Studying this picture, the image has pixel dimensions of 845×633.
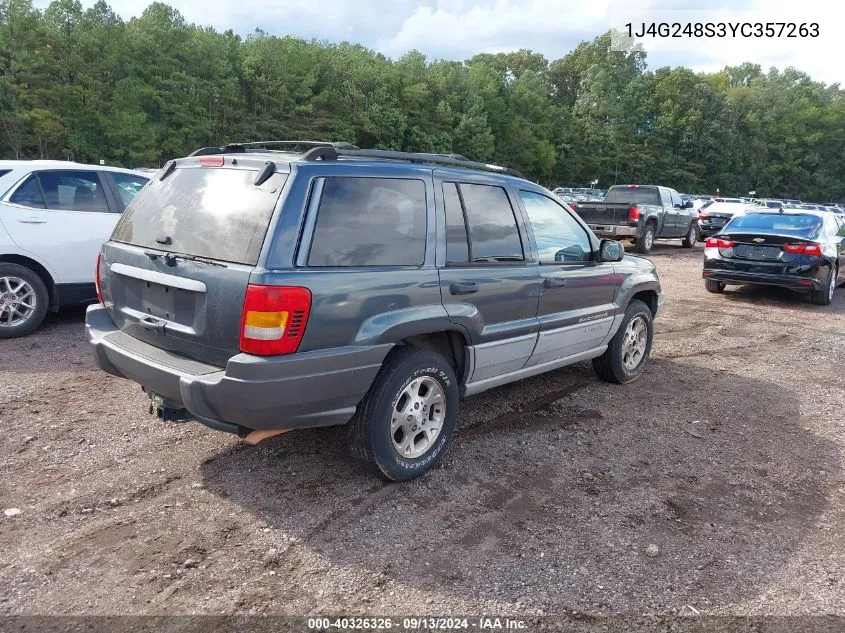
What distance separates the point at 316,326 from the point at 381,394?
58 centimetres

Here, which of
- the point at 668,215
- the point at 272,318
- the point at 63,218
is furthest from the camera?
the point at 668,215

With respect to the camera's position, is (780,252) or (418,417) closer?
(418,417)

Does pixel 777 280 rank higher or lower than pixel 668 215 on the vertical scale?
lower

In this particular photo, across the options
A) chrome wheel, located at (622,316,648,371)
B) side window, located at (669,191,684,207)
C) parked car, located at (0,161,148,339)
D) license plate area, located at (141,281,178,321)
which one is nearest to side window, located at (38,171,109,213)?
parked car, located at (0,161,148,339)

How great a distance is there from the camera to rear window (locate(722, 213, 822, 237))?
10.4m

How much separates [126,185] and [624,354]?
5.79 metres

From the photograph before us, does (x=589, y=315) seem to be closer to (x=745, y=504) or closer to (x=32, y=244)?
(x=745, y=504)

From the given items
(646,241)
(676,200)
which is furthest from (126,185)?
(676,200)

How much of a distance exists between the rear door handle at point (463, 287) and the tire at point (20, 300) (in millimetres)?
4921

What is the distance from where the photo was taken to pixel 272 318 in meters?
3.10

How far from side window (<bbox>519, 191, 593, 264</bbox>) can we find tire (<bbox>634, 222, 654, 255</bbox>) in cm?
1261

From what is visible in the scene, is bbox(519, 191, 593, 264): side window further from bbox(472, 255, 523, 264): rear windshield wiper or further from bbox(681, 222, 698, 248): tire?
bbox(681, 222, 698, 248): tire

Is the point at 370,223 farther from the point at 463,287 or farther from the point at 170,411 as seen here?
the point at 170,411

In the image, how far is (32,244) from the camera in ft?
21.3
